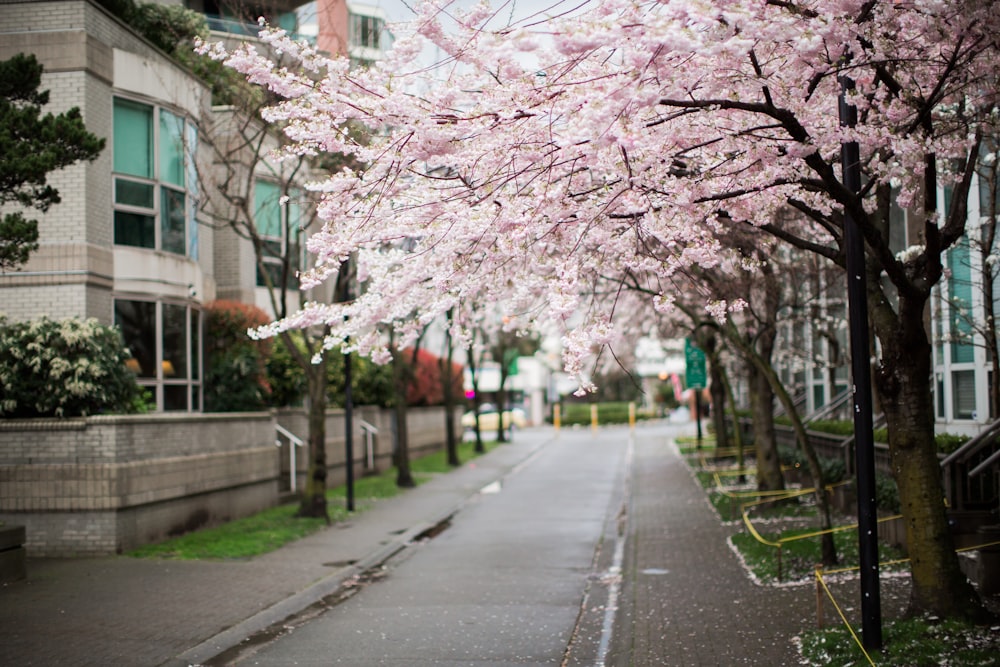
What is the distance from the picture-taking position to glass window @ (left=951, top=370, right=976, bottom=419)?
14847 mm

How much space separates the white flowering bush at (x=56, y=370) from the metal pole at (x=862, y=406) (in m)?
10.5

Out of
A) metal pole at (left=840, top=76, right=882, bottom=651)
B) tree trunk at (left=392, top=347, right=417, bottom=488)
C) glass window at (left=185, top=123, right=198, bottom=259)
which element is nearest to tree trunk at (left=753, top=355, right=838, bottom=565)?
metal pole at (left=840, top=76, right=882, bottom=651)

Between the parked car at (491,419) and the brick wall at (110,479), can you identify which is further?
the parked car at (491,419)

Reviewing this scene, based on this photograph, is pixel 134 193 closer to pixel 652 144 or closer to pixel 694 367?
pixel 652 144

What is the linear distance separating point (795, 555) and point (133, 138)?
13346mm

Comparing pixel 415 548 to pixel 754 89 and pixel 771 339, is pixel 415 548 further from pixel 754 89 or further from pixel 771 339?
pixel 754 89

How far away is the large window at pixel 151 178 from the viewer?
17969 millimetres

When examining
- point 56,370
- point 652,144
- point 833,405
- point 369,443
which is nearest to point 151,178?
point 56,370

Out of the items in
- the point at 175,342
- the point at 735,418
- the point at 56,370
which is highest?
the point at 175,342

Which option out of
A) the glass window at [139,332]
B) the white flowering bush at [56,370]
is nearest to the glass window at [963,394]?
the white flowering bush at [56,370]

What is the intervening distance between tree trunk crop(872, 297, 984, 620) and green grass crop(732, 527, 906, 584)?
10.8ft

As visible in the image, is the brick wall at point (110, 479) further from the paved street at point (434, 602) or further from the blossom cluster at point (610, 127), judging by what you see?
the blossom cluster at point (610, 127)

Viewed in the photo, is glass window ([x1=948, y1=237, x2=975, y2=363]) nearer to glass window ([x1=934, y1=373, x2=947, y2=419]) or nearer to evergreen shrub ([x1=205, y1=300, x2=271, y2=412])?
glass window ([x1=934, y1=373, x2=947, y2=419])

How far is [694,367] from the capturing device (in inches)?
1088
